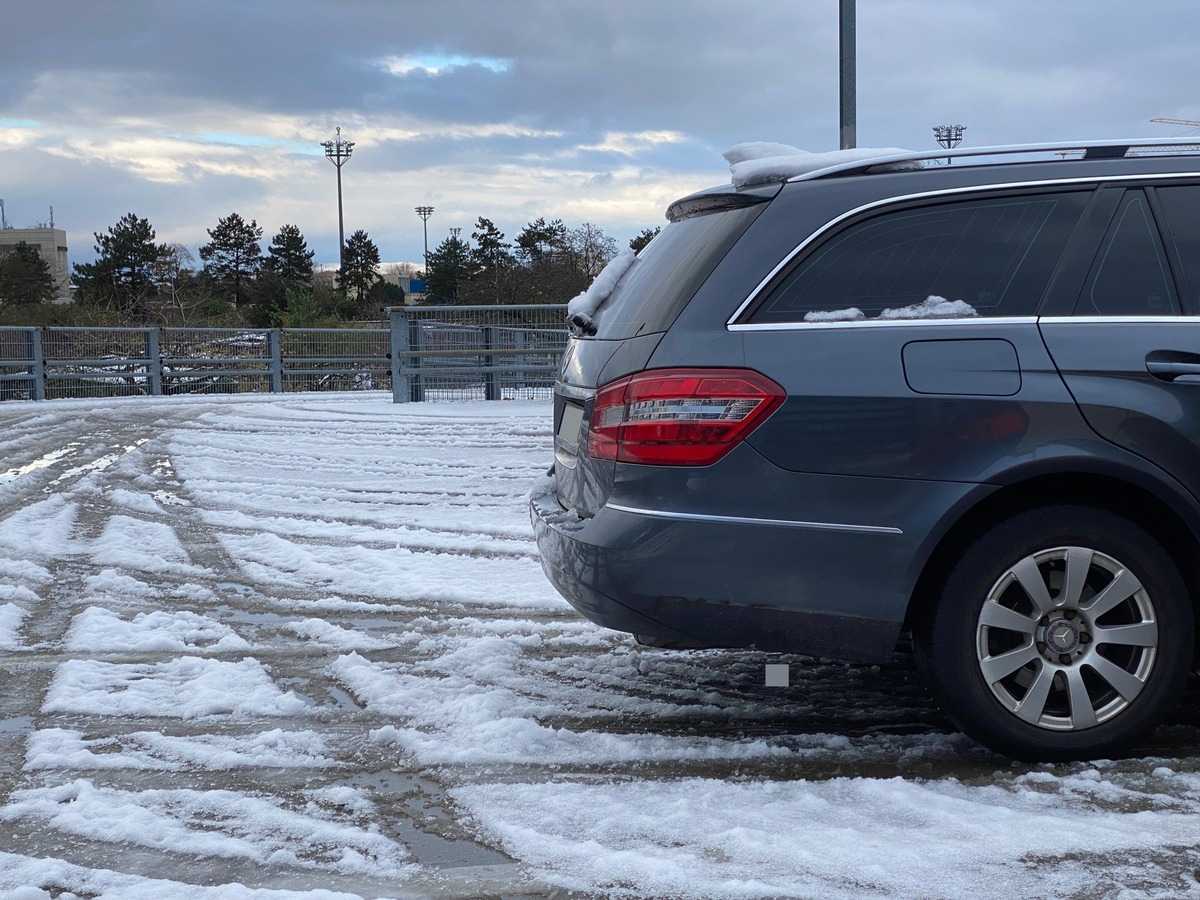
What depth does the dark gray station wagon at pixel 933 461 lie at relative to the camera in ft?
11.2

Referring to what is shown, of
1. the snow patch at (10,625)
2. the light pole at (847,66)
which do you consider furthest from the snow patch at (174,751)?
the light pole at (847,66)

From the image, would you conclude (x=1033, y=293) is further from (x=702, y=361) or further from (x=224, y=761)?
(x=224, y=761)

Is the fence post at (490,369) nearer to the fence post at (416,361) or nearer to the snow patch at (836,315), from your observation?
the fence post at (416,361)

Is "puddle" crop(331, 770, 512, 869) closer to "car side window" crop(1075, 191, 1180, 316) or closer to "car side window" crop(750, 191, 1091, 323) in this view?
"car side window" crop(750, 191, 1091, 323)

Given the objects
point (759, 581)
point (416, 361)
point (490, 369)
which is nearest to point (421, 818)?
point (759, 581)

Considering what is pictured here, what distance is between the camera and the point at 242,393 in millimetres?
25672

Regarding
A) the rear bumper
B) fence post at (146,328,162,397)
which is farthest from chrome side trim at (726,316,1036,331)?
fence post at (146,328,162,397)

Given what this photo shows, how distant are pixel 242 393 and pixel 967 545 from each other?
2388cm

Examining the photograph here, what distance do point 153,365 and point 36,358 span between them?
2325mm

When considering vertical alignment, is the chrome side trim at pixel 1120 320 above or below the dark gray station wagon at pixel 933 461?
above

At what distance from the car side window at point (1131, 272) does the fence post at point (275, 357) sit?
77.5ft

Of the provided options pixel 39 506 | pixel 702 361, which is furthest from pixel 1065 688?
pixel 39 506

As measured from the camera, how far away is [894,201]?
12.0 ft

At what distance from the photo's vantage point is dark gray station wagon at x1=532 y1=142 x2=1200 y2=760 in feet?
11.2
